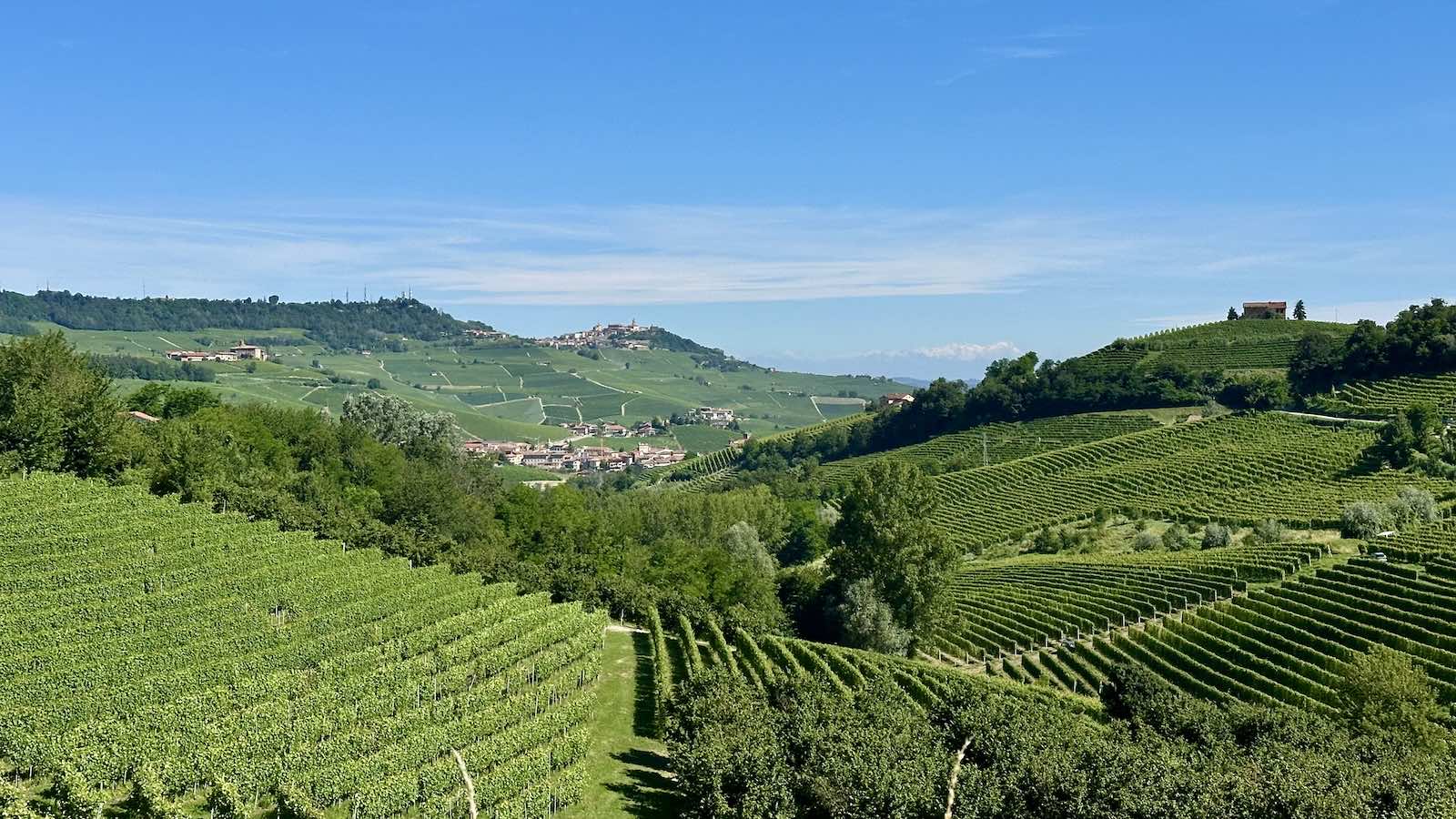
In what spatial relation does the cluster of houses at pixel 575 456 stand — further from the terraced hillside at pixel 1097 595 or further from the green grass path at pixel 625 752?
the green grass path at pixel 625 752

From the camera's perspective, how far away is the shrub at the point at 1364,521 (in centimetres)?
5403

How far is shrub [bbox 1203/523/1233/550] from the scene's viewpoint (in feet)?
196

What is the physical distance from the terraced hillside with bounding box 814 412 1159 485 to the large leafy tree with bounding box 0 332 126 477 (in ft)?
216

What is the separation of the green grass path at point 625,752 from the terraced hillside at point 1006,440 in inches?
2586

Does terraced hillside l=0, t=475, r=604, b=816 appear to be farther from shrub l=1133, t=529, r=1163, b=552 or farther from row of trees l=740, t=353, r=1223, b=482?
row of trees l=740, t=353, r=1223, b=482

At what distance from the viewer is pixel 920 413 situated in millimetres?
133250

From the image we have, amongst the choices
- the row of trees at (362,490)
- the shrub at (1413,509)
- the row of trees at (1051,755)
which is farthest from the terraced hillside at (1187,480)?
the row of trees at (1051,755)

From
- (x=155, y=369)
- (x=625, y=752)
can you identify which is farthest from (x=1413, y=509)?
(x=155, y=369)

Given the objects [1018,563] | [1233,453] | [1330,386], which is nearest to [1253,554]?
[1018,563]

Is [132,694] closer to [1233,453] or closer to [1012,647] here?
[1012,647]

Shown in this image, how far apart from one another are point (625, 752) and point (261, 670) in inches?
418

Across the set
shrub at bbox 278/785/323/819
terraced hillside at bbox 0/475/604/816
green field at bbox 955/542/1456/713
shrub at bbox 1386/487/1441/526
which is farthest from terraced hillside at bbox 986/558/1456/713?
shrub at bbox 278/785/323/819

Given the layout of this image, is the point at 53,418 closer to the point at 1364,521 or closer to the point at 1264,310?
the point at 1364,521

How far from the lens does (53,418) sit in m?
48.0
